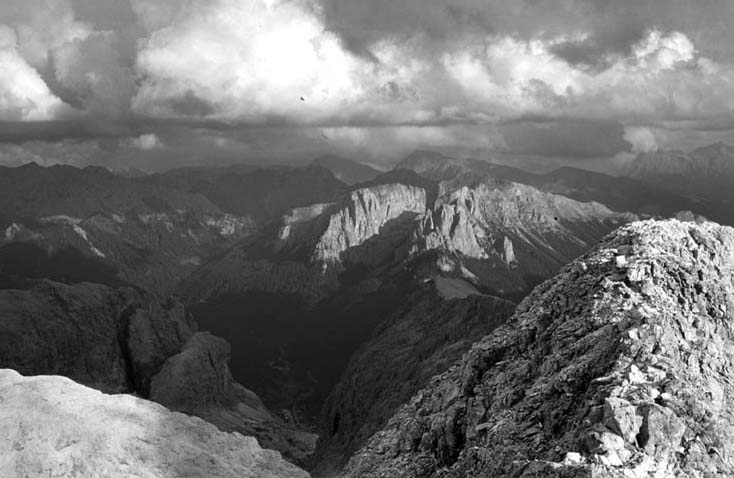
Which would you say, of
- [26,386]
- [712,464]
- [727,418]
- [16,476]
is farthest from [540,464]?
[26,386]

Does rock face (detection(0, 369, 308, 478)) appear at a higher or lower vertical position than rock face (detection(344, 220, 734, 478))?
lower

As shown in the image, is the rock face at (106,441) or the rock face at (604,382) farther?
the rock face at (106,441)

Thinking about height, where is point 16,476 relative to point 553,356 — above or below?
below

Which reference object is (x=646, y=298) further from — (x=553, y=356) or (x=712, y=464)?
(x=712, y=464)

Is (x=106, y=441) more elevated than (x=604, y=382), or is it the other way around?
(x=604, y=382)

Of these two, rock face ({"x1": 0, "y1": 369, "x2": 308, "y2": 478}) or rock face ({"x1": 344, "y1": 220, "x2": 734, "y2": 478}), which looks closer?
rock face ({"x1": 344, "y1": 220, "x2": 734, "y2": 478})
